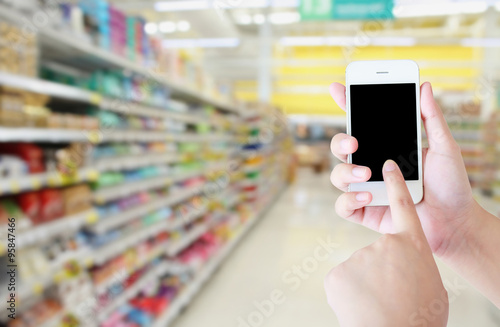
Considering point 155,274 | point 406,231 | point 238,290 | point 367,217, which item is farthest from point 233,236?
point 406,231

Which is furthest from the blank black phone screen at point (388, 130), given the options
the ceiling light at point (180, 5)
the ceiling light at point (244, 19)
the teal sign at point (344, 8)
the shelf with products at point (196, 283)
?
the ceiling light at point (244, 19)

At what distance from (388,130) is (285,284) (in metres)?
2.62

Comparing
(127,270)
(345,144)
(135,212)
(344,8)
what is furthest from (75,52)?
(344,8)

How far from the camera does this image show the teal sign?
409cm

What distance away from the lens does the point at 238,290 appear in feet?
10.4

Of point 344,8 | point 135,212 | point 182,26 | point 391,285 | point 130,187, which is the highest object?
point 182,26

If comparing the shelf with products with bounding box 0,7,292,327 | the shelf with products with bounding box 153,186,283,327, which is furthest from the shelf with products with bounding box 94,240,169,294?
the shelf with products with bounding box 153,186,283,327

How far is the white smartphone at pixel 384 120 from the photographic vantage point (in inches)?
27.8

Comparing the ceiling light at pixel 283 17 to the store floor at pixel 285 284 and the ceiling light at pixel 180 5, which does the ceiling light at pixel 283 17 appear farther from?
the store floor at pixel 285 284

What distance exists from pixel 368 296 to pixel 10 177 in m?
1.30

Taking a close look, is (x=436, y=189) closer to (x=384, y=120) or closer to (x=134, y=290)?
(x=384, y=120)

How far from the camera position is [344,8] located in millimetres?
4234

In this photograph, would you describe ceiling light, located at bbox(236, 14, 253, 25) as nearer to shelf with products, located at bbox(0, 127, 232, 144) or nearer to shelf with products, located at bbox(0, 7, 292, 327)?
shelf with products, located at bbox(0, 7, 292, 327)

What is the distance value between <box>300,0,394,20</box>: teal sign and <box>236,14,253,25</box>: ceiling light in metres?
5.66
